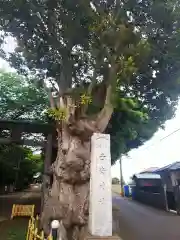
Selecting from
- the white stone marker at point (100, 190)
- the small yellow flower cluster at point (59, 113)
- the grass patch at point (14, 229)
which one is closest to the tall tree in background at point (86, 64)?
the small yellow flower cluster at point (59, 113)

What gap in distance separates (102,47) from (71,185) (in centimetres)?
534

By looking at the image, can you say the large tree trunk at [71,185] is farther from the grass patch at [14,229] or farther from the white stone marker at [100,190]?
the white stone marker at [100,190]

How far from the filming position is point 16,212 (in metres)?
13.1

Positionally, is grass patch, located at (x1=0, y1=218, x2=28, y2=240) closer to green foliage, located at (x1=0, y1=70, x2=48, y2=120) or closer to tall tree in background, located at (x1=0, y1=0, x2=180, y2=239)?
tall tree in background, located at (x1=0, y1=0, x2=180, y2=239)

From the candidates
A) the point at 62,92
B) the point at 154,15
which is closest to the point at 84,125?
the point at 62,92

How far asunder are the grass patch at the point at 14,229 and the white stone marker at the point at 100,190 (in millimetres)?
5376

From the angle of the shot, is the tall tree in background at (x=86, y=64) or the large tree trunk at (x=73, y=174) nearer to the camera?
the large tree trunk at (x=73, y=174)

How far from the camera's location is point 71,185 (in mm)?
8312

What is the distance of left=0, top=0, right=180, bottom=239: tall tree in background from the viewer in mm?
8164

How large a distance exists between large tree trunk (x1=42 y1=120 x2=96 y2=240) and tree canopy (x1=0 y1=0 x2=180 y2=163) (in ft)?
3.83

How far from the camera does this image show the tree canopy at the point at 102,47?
27.8ft

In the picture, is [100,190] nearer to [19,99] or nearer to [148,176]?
[19,99]

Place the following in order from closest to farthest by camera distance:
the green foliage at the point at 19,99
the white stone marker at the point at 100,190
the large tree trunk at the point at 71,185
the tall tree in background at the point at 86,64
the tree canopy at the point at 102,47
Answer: the white stone marker at the point at 100,190 → the large tree trunk at the point at 71,185 → the tall tree in background at the point at 86,64 → the tree canopy at the point at 102,47 → the green foliage at the point at 19,99

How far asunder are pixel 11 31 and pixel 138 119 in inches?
278
